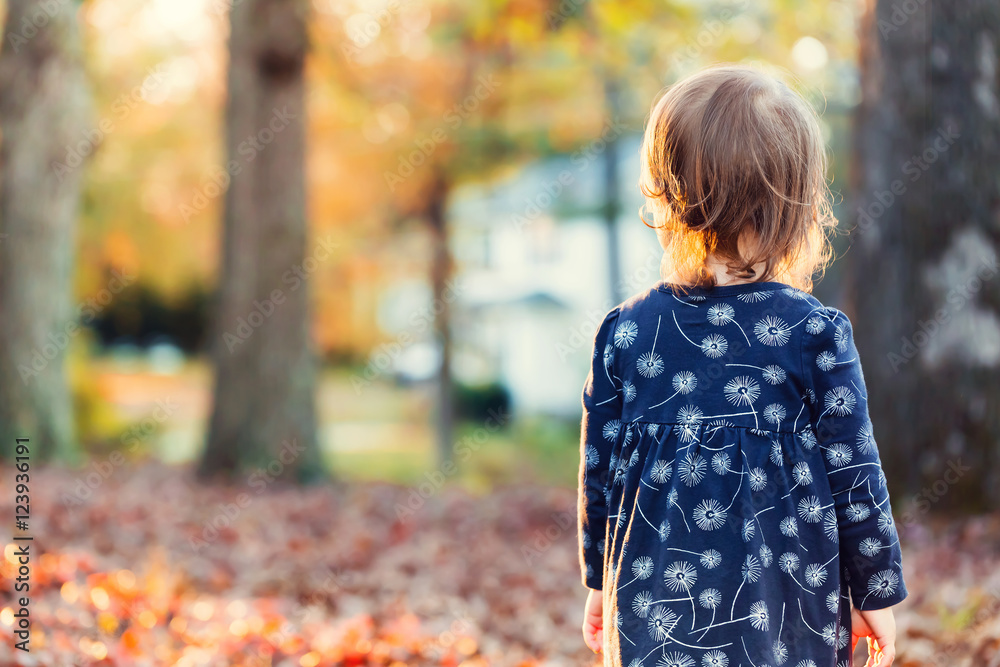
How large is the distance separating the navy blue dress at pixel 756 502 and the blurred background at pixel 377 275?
0.81 metres

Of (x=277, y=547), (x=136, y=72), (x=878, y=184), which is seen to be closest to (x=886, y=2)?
(x=878, y=184)

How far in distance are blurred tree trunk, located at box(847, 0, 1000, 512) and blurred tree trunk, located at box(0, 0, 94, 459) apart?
7.10 m

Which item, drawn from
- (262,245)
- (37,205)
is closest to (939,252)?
(262,245)

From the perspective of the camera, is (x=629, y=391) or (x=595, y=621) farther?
(x=595, y=621)

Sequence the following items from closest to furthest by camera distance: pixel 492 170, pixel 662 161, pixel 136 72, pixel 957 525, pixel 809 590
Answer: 1. pixel 809 590
2. pixel 662 161
3. pixel 957 525
4. pixel 492 170
5. pixel 136 72

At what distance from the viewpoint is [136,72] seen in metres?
13.7

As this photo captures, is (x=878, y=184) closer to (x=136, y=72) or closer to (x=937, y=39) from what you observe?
(x=937, y=39)

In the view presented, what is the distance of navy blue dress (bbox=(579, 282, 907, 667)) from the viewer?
1.67m

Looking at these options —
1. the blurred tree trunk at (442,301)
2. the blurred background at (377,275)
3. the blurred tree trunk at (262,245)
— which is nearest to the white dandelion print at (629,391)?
the blurred background at (377,275)

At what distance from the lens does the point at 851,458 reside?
5.51 feet

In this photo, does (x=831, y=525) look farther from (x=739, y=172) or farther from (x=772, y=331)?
(x=739, y=172)

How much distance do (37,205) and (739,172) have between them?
26.3 feet

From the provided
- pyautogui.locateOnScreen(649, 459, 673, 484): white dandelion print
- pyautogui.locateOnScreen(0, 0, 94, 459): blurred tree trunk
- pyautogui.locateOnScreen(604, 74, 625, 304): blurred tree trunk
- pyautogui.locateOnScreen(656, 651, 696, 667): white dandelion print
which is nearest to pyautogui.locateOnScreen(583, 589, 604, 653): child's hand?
pyautogui.locateOnScreen(656, 651, 696, 667): white dandelion print

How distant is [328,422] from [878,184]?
18751mm
